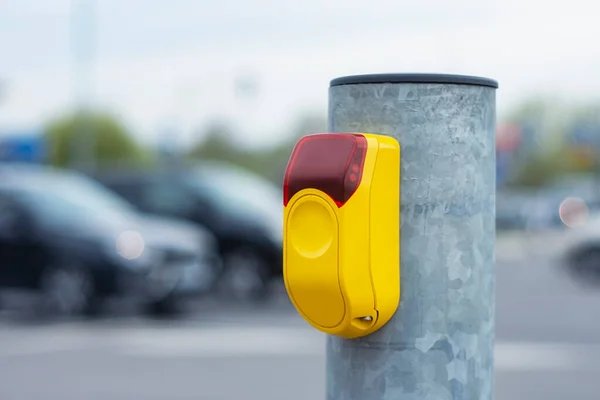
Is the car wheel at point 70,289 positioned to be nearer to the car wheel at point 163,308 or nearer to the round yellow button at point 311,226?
the car wheel at point 163,308

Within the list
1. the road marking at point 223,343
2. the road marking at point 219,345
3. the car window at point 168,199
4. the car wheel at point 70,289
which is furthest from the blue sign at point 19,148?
the road marking at point 223,343

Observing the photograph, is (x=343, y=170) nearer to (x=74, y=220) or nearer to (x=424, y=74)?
(x=424, y=74)

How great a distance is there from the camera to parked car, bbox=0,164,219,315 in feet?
40.3

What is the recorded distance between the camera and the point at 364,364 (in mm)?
2246

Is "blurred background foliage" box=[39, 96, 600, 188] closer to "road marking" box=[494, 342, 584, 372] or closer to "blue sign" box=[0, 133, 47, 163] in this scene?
"blue sign" box=[0, 133, 47, 163]

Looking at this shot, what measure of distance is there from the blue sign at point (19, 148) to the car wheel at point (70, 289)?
470 inches

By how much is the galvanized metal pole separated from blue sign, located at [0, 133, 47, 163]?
22487 millimetres

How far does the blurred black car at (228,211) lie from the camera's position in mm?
14703

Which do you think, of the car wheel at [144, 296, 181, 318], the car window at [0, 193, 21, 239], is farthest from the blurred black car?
the car window at [0, 193, 21, 239]

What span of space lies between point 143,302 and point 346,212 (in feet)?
34.8

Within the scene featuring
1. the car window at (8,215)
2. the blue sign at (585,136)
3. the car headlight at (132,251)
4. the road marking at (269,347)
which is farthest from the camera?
the blue sign at (585,136)

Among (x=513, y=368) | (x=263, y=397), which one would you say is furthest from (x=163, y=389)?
(x=513, y=368)

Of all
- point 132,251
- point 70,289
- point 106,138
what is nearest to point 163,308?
point 132,251

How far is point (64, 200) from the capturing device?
13.1 m
